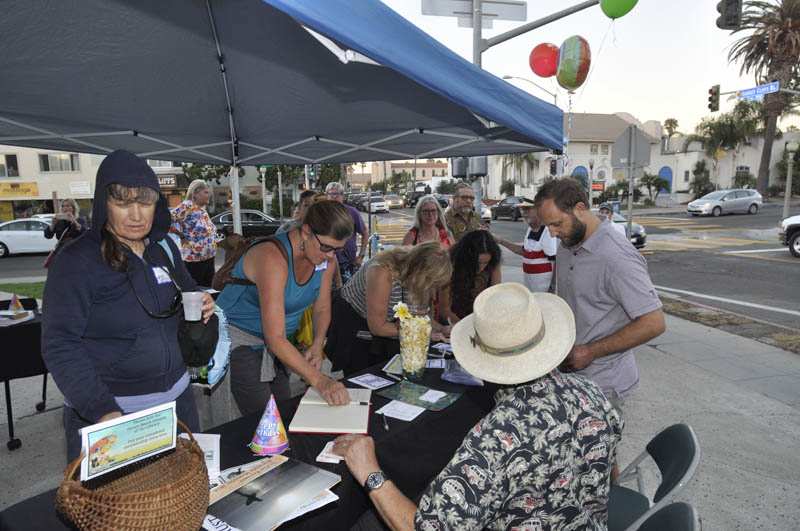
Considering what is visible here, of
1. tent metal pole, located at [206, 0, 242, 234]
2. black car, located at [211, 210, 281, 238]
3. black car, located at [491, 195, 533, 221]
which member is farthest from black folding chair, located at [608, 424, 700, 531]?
black car, located at [491, 195, 533, 221]

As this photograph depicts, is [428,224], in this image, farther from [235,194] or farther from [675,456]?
[675,456]

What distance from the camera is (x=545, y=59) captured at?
292 inches

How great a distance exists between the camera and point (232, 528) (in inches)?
54.2

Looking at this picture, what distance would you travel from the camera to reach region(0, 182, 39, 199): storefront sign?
2997cm

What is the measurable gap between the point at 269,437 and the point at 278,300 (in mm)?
699

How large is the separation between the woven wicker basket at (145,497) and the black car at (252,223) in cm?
1597

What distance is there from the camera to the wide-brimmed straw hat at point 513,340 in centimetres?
142

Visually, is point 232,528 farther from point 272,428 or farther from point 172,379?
point 172,379

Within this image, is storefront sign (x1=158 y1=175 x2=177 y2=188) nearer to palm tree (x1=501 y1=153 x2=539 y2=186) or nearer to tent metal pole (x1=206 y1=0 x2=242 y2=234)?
tent metal pole (x1=206 y1=0 x2=242 y2=234)

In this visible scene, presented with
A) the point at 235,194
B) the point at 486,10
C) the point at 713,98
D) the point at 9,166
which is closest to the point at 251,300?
the point at 235,194

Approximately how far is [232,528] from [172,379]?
72cm

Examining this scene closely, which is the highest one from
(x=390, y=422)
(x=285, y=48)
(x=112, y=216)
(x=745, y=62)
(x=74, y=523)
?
(x=745, y=62)

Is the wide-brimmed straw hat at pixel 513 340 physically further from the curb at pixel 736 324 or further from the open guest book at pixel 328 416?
the curb at pixel 736 324

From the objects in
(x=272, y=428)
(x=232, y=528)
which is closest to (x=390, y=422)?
(x=272, y=428)
